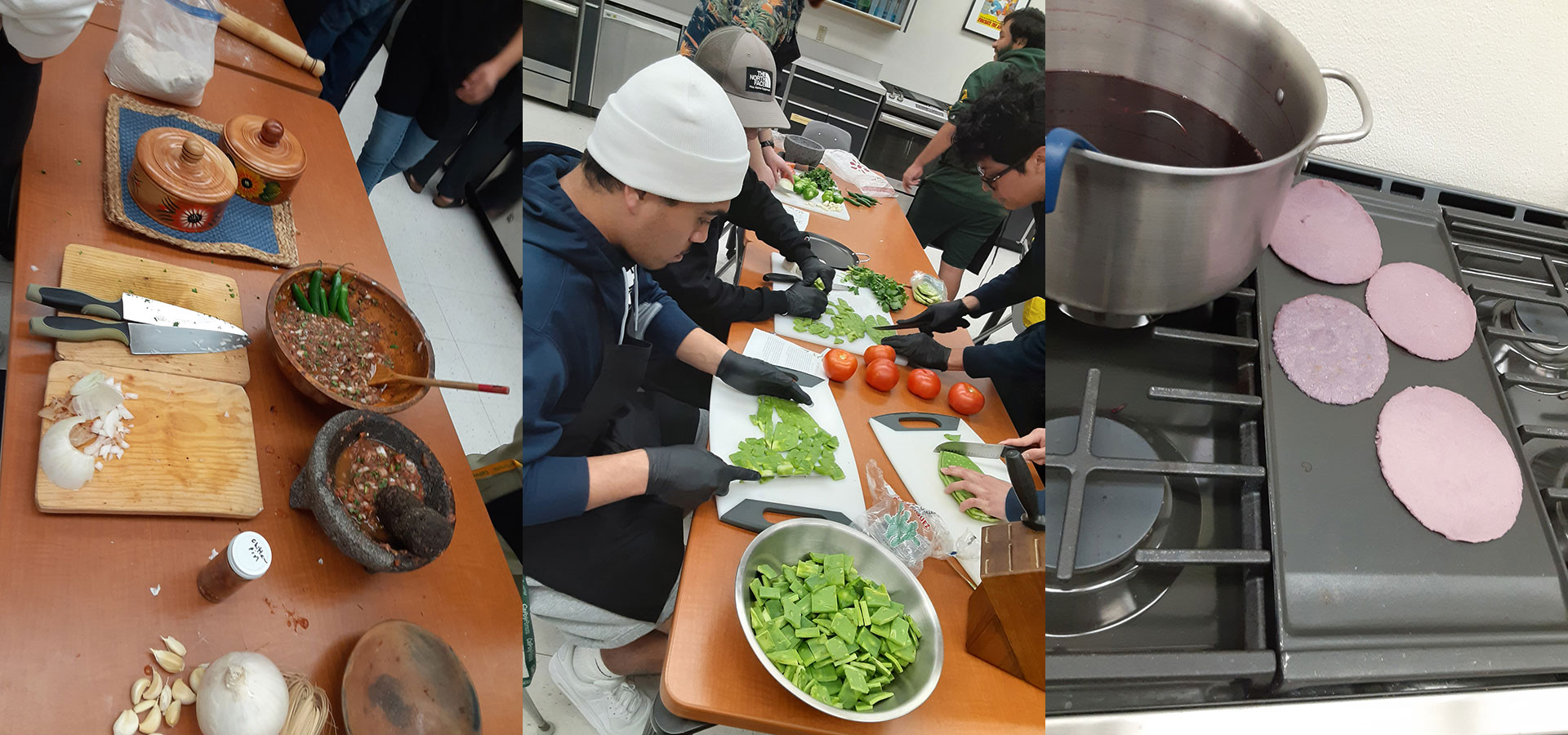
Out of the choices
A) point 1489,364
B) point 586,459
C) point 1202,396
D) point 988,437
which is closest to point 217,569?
point 586,459

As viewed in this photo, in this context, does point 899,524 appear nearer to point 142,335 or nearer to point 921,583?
point 921,583

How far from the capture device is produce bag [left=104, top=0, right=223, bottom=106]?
1101mm

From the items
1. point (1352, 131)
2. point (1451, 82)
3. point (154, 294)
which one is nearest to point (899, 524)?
point (1352, 131)

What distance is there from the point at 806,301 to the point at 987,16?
0.18 metres

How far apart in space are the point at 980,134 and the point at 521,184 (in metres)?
0.23

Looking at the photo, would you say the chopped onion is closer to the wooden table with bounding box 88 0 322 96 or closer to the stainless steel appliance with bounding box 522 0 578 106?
the stainless steel appliance with bounding box 522 0 578 106

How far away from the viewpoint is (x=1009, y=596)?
15.4 inches

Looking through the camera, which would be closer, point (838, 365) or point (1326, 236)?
point (838, 365)

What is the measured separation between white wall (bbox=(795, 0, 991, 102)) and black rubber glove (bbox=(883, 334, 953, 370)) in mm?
126

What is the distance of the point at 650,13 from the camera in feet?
1.14

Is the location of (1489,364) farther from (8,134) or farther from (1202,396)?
(8,134)

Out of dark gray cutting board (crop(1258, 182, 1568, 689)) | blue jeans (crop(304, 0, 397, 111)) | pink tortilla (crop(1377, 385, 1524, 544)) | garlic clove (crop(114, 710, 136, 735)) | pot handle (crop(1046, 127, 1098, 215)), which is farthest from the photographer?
blue jeans (crop(304, 0, 397, 111))

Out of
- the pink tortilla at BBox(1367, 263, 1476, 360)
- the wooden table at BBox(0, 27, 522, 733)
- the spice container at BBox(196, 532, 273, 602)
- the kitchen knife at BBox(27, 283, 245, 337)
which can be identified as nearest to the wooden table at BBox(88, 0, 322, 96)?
the wooden table at BBox(0, 27, 522, 733)

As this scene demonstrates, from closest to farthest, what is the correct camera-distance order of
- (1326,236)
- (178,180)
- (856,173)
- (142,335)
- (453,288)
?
(856,173) < (142,335) < (178,180) < (1326,236) < (453,288)
